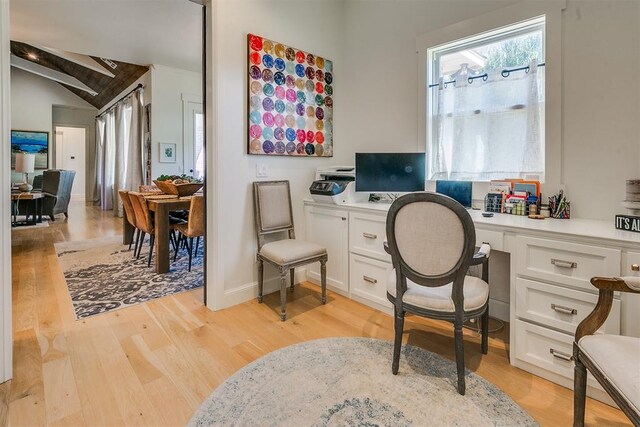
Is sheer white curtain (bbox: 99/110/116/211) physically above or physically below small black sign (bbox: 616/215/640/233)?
above

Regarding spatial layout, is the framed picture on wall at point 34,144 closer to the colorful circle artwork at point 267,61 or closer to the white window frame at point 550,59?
the colorful circle artwork at point 267,61

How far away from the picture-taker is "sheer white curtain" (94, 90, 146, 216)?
635 cm

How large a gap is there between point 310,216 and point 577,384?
88.0 inches

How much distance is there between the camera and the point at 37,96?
27.5 ft

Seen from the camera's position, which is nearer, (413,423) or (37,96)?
(413,423)

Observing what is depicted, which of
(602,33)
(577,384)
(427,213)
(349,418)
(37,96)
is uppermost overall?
(37,96)

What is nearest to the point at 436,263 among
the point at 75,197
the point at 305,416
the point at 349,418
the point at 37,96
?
the point at 349,418

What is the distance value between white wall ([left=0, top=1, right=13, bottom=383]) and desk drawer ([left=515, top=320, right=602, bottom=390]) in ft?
8.85

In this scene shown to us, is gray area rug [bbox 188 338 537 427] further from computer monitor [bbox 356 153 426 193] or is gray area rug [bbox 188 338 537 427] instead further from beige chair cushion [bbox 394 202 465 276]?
computer monitor [bbox 356 153 426 193]

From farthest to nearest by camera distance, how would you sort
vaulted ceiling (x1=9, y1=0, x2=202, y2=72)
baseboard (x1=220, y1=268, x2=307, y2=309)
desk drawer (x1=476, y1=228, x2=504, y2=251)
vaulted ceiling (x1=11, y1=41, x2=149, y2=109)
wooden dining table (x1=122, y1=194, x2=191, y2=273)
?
1. vaulted ceiling (x1=11, y1=41, x2=149, y2=109)
2. vaulted ceiling (x1=9, y1=0, x2=202, y2=72)
3. wooden dining table (x1=122, y1=194, x2=191, y2=273)
4. baseboard (x1=220, y1=268, x2=307, y2=309)
5. desk drawer (x1=476, y1=228, x2=504, y2=251)

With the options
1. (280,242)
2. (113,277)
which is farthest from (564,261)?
(113,277)

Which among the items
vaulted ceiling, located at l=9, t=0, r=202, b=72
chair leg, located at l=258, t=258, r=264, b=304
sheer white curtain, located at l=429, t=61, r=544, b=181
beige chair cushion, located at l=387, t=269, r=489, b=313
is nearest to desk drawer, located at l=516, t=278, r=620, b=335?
beige chair cushion, located at l=387, t=269, r=489, b=313

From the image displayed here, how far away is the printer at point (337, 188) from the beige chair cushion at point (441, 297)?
47.3 inches

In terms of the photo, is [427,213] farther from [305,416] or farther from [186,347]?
[186,347]
